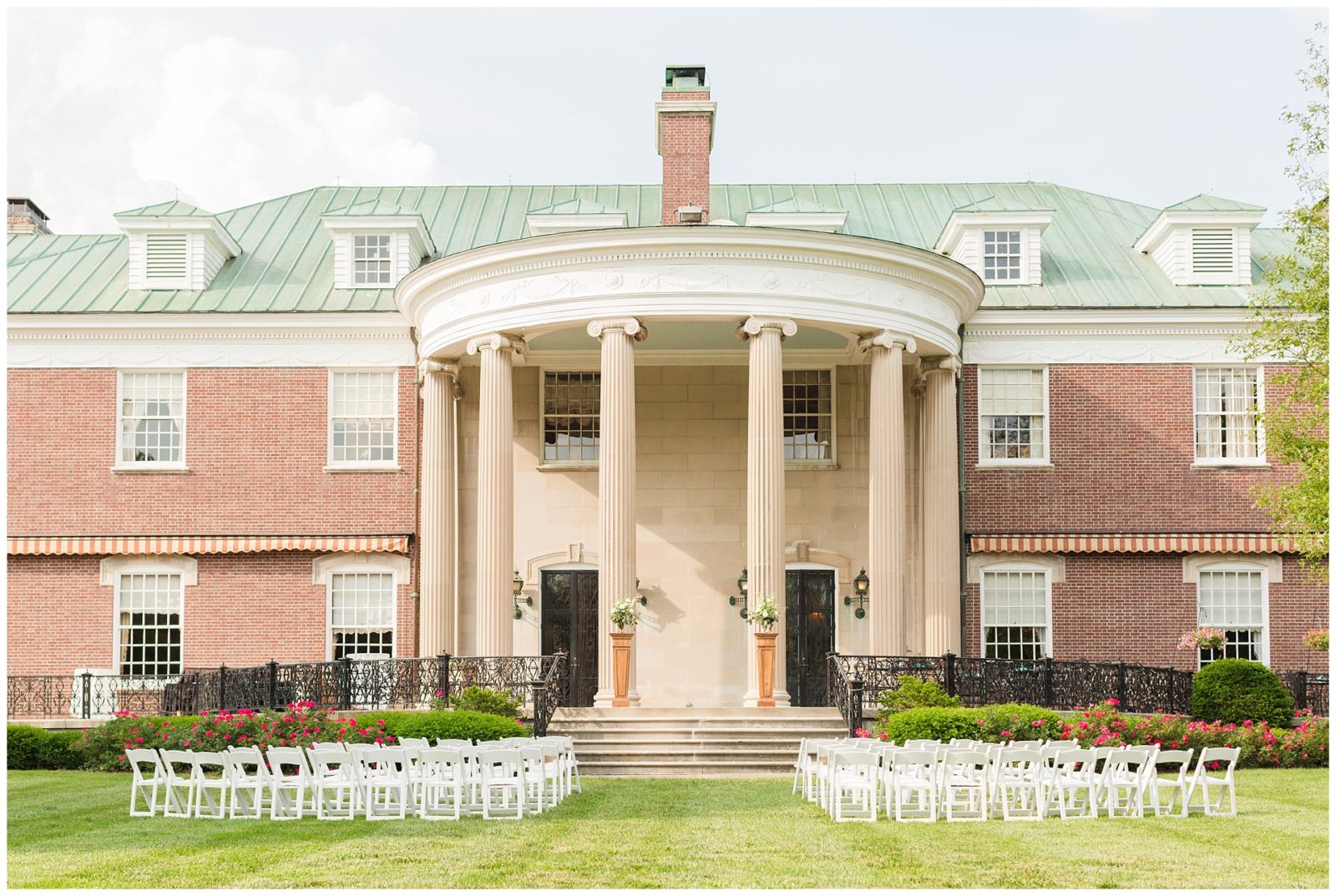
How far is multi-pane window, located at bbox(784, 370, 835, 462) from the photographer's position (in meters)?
33.1

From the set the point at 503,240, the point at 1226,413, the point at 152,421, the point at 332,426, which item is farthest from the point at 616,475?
the point at 1226,413

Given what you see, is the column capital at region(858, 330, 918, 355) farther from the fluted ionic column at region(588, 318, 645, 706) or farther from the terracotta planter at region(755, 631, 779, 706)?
the terracotta planter at region(755, 631, 779, 706)

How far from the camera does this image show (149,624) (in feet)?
107

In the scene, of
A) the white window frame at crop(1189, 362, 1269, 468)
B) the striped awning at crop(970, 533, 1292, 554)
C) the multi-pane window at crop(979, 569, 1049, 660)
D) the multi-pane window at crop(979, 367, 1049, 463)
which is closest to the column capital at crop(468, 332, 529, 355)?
the multi-pane window at crop(979, 367, 1049, 463)

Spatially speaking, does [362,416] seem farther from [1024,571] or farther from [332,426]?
[1024,571]

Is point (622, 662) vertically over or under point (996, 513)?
under

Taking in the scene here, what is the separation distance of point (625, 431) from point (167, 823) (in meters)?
12.4

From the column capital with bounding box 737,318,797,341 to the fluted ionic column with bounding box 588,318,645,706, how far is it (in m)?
2.01

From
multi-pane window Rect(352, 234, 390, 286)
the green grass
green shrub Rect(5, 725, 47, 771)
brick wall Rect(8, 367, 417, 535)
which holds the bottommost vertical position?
green shrub Rect(5, 725, 47, 771)

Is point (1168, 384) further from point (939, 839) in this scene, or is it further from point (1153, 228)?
point (939, 839)

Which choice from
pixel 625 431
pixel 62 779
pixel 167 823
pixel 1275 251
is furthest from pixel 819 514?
pixel 167 823

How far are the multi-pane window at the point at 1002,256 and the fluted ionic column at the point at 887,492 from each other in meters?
7.16

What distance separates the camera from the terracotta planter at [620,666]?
2634 cm

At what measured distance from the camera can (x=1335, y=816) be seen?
13.9 metres
